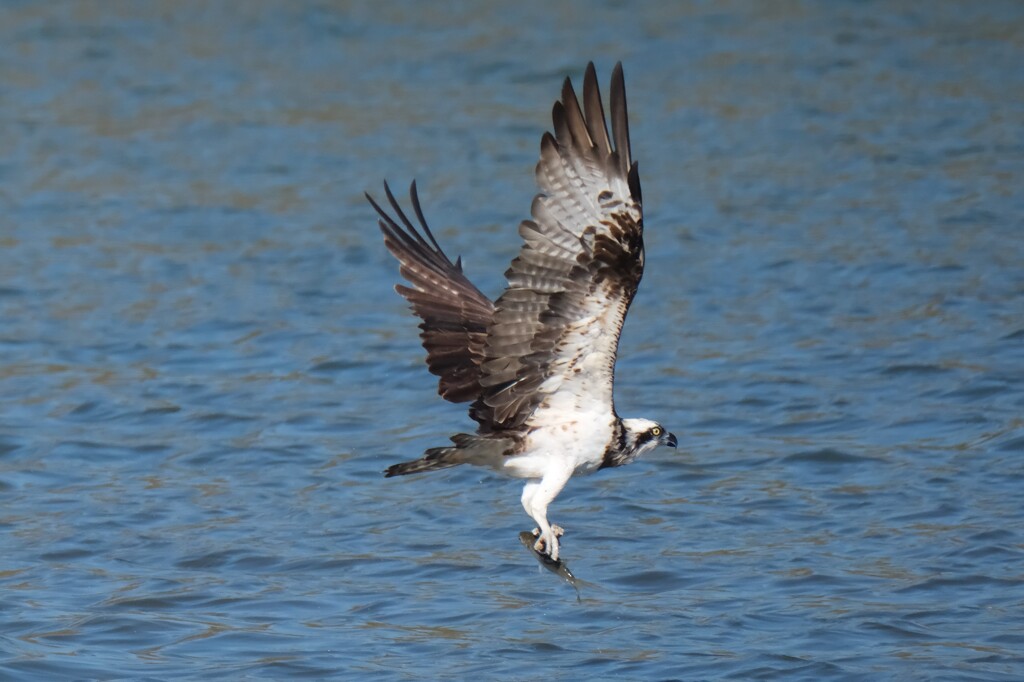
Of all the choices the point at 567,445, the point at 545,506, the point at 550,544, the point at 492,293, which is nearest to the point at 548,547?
the point at 550,544

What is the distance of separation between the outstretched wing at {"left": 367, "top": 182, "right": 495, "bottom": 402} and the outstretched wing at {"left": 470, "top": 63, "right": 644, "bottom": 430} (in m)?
0.67

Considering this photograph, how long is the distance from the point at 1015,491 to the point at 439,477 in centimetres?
307

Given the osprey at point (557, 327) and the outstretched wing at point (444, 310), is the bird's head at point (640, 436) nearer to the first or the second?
the osprey at point (557, 327)

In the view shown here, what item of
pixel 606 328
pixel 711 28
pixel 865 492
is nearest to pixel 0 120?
pixel 711 28

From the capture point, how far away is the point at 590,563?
27.0 ft

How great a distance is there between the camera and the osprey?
5949 millimetres

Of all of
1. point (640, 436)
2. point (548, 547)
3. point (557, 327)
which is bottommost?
point (548, 547)

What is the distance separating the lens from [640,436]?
6.89 m

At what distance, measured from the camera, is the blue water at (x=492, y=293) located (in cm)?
759

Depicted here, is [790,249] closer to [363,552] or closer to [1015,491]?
[1015,491]

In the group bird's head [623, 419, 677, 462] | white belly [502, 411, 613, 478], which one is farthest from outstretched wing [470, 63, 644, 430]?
bird's head [623, 419, 677, 462]

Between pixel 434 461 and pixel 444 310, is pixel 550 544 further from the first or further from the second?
pixel 444 310

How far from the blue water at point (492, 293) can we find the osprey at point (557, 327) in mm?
934

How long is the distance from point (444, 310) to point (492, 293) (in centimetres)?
395
